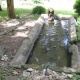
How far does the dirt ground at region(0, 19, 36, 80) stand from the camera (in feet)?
18.0

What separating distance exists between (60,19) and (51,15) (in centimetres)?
91

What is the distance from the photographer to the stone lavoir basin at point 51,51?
20.1ft

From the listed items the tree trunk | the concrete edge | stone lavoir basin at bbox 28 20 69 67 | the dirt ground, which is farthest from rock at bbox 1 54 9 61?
the tree trunk

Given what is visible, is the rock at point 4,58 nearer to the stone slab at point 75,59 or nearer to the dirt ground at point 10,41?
the dirt ground at point 10,41

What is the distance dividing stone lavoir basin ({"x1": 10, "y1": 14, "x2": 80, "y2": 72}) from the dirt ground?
26 cm

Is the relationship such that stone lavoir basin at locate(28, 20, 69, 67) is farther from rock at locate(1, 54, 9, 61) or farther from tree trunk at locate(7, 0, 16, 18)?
tree trunk at locate(7, 0, 16, 18)

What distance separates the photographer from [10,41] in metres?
8.22

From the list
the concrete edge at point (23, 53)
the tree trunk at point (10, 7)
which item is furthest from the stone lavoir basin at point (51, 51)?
the tree trunk at point (10, 7)

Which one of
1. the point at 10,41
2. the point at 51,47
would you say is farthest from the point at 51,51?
the point at 10,41

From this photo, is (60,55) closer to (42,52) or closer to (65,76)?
(42,52)

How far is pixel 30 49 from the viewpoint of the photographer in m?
7.45

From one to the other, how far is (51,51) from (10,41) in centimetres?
182

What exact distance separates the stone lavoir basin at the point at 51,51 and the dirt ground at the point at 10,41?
261 millimetres

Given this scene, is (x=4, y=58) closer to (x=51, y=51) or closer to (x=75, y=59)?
(x=51, y=51)
